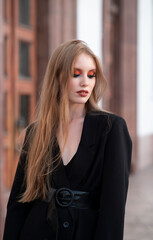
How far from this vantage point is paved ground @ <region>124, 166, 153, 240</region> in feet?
13.4

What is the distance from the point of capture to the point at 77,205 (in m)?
1.89

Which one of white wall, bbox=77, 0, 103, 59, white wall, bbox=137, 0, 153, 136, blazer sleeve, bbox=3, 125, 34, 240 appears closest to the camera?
blazer sleeve, bbox=3, 125, 34, 240

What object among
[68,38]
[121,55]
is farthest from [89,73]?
[121,55]

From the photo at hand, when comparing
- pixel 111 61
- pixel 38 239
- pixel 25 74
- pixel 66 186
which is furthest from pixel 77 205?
pixel 111 61

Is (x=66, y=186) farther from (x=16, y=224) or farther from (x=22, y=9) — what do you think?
(x=22, y=9)

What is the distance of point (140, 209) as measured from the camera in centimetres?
502

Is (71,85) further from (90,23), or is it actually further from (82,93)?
(90,23)

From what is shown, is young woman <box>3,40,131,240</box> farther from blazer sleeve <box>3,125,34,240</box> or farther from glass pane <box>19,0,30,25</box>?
glass pane <box>19,0,30,25</box>

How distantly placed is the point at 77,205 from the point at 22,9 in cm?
343

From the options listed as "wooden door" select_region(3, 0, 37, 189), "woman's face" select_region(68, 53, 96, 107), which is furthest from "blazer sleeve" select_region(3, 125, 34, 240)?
"wooden door" select_region(3, 0, 37, 189)

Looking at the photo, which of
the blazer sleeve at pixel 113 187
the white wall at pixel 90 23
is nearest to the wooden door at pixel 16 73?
the white wall at pixel 90 23

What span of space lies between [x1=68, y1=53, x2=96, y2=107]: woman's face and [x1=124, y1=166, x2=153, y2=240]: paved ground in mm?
2433

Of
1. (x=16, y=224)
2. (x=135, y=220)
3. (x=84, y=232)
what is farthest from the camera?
(x=135, y=220)

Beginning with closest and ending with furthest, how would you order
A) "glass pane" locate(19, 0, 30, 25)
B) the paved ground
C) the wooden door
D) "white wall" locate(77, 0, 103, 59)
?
the paved ground
the wooden door
"glass pane" locate(19, 0, 30, 25)
"white wall" locate(77, 0, 103, 59)
